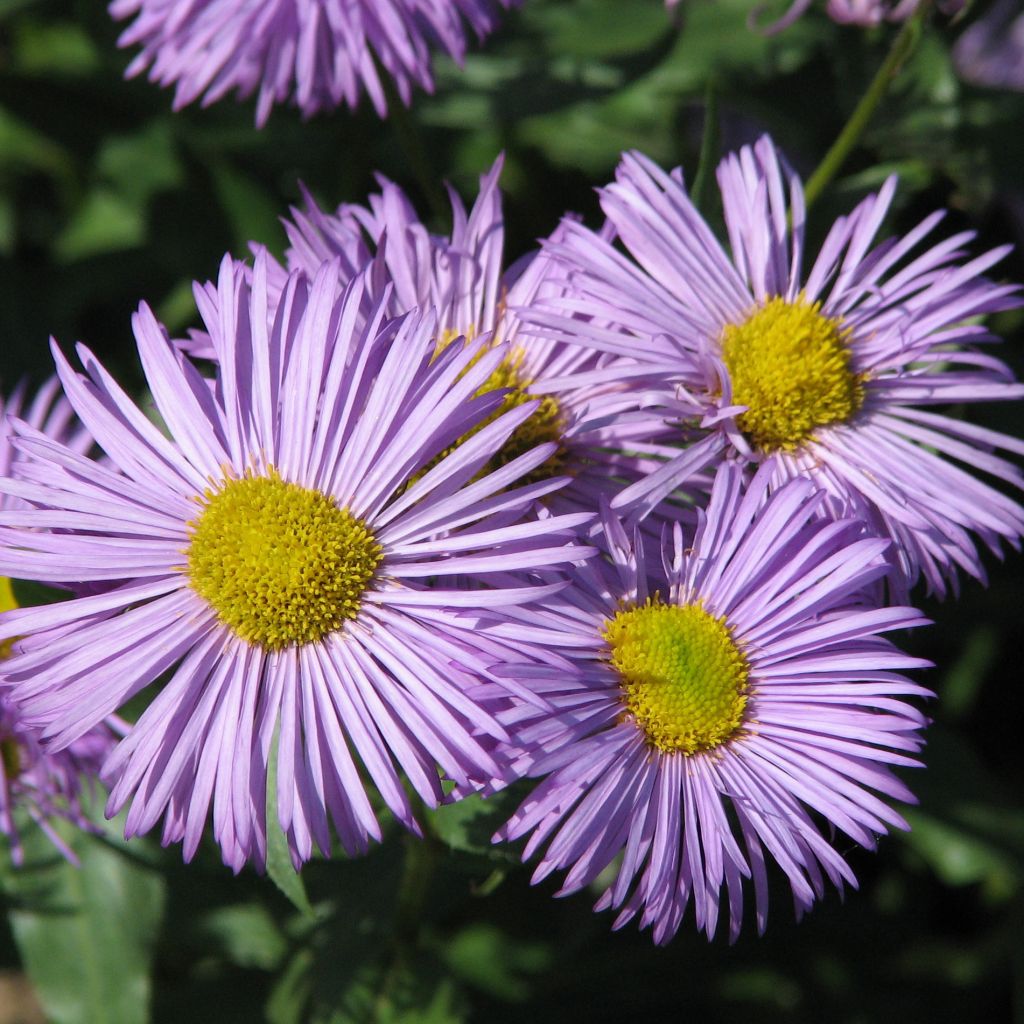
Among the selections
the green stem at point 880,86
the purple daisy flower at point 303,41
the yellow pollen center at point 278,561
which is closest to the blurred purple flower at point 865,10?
the green stem at point 880,86

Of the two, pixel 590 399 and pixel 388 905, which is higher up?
pixel 590 399

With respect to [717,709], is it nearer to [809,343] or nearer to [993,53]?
[809,343]

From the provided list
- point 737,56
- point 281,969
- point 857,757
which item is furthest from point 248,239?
point 857,757

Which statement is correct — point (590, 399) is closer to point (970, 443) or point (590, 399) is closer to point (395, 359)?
point (395, 359)

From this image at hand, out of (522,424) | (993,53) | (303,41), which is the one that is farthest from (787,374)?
(993,53)

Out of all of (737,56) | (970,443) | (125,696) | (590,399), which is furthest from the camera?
(737,56)

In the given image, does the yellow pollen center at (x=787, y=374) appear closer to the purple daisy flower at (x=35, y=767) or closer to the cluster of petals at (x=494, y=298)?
the cluster of petals at (x=494, y=298)
